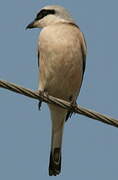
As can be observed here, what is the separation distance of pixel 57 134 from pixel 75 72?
81 cm

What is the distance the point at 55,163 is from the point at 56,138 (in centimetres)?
30

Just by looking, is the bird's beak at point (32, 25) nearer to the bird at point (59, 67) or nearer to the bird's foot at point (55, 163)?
the bird at point (59, 67)

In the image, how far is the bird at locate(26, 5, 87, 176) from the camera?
6305 mm

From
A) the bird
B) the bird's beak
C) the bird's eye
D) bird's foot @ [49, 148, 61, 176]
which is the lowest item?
bird's foot @ [49, 148, 61, 176]

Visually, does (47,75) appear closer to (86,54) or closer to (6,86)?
(86,54)

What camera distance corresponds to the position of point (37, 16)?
7176 millimetres

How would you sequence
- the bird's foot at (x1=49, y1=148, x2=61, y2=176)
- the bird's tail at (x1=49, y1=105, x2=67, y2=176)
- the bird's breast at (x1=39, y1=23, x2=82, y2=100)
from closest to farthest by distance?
the bird's breast at (x1=39, y1=23, x2=82, y2=100) < the bird's tail at (x1=49, y1=105, x2=67, y2=176) < the bird's foot at (x1=49, y1=148, x2=61, y2=176)

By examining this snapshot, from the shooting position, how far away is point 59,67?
628 cm

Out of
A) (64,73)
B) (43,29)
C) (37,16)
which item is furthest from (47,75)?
(37,16)

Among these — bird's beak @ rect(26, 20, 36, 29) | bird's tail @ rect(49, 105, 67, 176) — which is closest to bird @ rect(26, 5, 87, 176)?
bird's tail @ rect(49, 105, 67, 176)

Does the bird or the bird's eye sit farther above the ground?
the bird's eye

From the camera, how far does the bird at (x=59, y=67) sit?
20.7ft

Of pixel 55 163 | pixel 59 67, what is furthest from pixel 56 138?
pixel 59 67

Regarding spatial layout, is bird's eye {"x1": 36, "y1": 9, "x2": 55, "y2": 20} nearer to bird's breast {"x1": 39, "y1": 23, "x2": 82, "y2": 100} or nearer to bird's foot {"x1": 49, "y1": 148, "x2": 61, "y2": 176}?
bird's breast {"x1": 39, "y1": 23, "x2": 82, "y2": 100}
